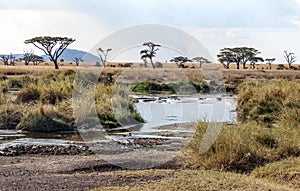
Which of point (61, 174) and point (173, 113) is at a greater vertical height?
point (61, 174)

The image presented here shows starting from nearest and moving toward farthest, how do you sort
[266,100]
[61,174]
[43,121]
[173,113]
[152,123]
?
1. [61,174]
2. [43,121]
3. [152,123]
4. [266,100]
5. [173,113]

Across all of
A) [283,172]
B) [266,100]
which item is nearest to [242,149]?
[283,172]

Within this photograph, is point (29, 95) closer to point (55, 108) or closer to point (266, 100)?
point (55, 108)

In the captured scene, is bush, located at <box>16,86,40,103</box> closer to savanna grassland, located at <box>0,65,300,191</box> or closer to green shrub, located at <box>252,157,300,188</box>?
savanna grassland, located at <box>0,65,300,191</box>

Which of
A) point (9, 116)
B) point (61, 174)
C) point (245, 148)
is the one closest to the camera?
point (61, 174)

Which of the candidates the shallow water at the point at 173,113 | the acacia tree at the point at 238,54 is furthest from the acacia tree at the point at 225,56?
the shallow water at the point at 173,113

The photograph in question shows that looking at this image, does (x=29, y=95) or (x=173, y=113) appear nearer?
(x=29, y=95)

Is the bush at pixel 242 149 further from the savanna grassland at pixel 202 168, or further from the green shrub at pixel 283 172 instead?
the green shrub at pixel 283 172

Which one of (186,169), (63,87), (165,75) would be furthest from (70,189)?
(165,75)

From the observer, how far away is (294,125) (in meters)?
15.1

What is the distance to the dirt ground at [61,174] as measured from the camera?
987 centimetres

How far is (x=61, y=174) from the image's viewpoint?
1109 cm

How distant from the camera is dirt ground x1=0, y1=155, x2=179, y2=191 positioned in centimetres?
987

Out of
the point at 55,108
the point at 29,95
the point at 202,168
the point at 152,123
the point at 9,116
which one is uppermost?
the point at 29,95
